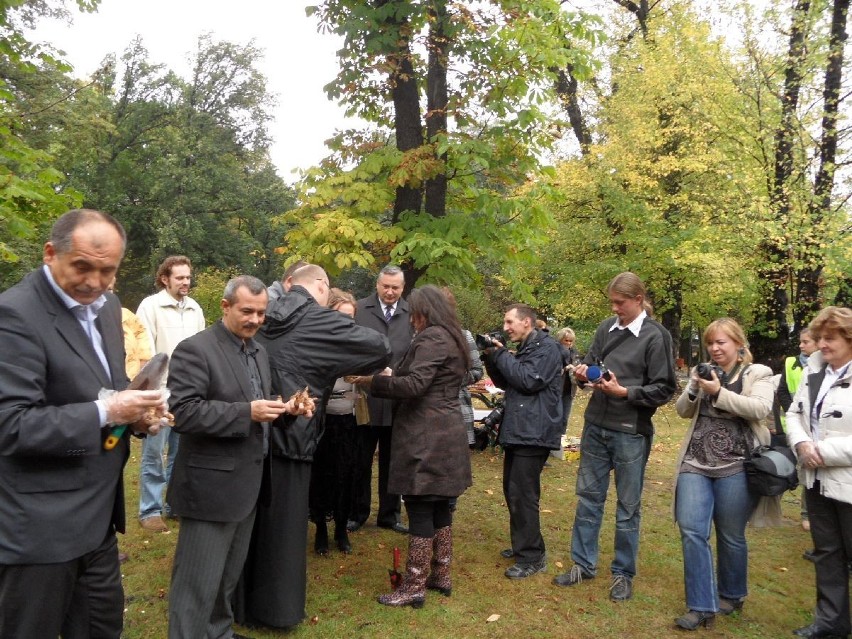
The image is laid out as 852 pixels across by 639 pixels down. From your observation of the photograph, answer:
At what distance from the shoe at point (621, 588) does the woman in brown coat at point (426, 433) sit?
4.28 feet

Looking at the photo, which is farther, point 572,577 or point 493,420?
point 493,420

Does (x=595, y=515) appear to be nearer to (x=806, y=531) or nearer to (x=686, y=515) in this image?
(x=686, y=515)

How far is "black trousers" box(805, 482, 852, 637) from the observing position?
157 inches

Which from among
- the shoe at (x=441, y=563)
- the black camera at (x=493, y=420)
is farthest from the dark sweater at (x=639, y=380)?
the black camera at (x=493, y=420)

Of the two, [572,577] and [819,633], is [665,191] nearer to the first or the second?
Result: [572,577]

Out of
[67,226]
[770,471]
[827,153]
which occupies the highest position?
[827,153]

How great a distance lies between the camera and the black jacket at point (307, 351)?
3791mm

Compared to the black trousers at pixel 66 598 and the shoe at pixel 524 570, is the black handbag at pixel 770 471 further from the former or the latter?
the black trousers at pixel 66 598

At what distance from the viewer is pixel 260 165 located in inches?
1518

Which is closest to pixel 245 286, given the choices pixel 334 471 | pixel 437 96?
pixel 334 471

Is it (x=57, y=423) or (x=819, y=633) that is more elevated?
(x=57, y=423)

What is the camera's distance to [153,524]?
216 inches

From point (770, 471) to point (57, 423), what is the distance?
151 inches

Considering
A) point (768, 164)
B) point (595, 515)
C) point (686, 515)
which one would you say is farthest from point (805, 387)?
point (768, 164)
